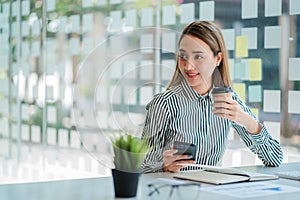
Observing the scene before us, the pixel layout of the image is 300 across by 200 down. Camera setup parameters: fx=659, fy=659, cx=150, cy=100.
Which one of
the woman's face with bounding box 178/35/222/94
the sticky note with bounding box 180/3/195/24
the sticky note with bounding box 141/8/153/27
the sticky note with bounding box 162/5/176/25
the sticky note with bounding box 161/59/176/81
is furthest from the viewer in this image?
the sticky note with bounding box 141/8/153/27

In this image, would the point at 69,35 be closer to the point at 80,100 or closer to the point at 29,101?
the point at 29,101

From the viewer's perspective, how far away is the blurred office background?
2.02 m

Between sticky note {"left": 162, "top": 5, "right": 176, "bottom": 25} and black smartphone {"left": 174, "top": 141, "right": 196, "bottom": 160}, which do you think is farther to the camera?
sticky note {"left": 162, "top": 5, "right": 176, "bottom": 25}

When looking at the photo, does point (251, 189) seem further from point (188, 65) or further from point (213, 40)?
point (213, 40)

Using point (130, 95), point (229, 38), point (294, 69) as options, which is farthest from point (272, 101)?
point (130, 95)

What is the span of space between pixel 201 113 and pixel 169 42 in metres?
0.55

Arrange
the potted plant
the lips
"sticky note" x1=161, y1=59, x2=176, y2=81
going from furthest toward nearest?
the lips < "sticky note" x1=161, y1=59, x2=176, y2=81 < the potted plant

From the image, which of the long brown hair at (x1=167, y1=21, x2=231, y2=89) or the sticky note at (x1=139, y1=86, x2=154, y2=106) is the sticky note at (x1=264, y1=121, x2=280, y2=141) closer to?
the long brown hair at (x1=167, y1=21, x2=231, y2=89)

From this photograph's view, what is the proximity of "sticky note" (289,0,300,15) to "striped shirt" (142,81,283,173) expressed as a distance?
1448 millimetres

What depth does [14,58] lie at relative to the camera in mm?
5371

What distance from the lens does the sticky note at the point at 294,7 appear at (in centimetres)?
410

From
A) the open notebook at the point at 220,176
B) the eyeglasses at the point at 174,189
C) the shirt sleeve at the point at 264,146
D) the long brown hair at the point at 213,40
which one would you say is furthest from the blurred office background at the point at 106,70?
the shirt sleeve at the point at 264,146

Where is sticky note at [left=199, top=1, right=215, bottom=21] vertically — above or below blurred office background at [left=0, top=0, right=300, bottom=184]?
above

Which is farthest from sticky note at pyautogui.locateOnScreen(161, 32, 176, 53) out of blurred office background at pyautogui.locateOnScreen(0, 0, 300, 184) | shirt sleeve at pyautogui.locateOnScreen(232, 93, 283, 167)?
shirt sleeve at pyautogui.locateOnScreen(232, 93, 283, 167)
